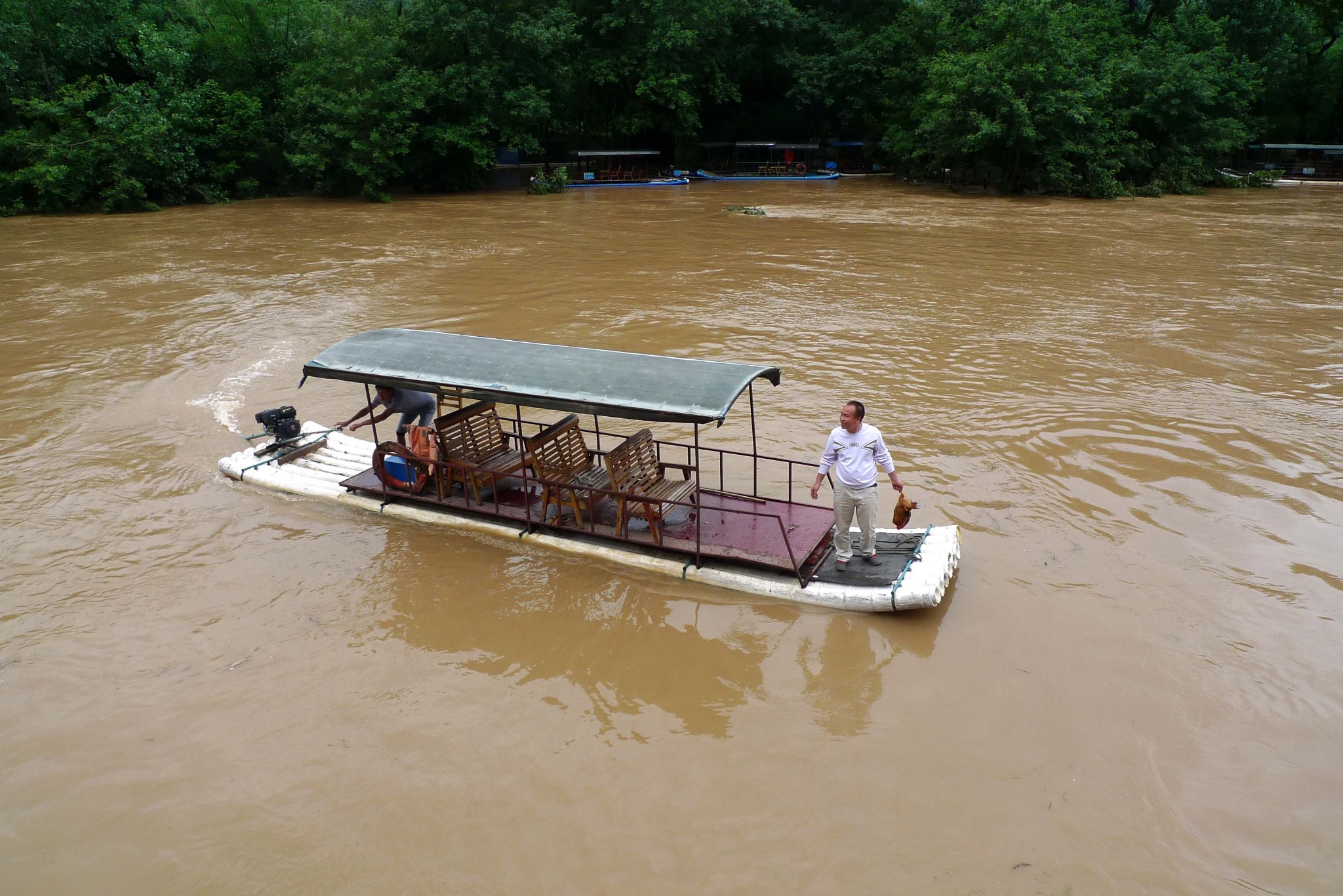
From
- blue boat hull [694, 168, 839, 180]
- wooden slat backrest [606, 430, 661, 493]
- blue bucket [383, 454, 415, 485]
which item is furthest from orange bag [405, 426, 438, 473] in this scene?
blue boat hull [694, 168, 839, 180]

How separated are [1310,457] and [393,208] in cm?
3297

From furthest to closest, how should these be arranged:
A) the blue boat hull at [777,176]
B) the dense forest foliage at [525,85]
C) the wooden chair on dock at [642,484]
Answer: the blue boat hull at [777,176], the dense forest foliage at [525,85], the wooden chair on dock at [642,484]

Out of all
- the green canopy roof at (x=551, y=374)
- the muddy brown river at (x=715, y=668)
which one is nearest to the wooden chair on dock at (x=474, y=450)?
the green canopy roof at (x=551, y=374)

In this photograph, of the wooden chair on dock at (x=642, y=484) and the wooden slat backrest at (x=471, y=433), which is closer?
the wooden chair on dock at (x=642, y=484)

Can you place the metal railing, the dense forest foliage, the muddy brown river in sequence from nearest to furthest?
the muddy brown river < the metal railing < the dense forest foliage

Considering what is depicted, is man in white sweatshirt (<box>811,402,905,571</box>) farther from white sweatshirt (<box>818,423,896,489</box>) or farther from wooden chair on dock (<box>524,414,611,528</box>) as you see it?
wooden chair on dock (<box>524,414,611,528</box>)

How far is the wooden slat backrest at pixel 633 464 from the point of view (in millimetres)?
7840

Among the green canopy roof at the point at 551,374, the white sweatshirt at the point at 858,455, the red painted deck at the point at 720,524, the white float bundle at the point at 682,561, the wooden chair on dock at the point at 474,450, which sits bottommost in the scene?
the white float bundle at the point at 682,561

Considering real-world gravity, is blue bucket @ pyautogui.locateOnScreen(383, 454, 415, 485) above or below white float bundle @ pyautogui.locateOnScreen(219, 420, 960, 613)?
above

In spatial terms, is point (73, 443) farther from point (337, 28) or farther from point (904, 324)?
point (337, 28)

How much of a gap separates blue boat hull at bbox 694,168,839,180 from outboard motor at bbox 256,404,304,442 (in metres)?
39.2

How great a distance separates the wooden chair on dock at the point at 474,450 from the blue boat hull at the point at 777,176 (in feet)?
132

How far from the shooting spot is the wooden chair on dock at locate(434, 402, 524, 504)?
8.64 m

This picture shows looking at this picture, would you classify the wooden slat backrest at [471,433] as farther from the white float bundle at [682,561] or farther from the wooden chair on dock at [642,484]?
the wooden chair on dock at [642,484]
